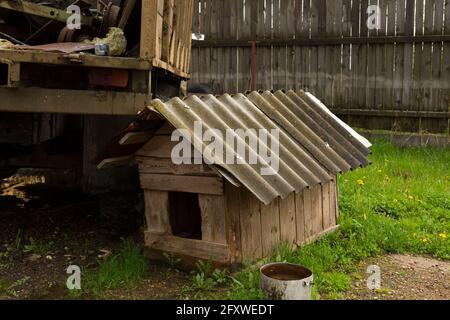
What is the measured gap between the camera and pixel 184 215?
14.0ft

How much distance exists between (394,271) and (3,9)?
3858 millimetres

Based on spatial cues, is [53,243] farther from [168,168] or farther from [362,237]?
[362,237]

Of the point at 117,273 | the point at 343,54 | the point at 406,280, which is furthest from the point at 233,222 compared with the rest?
the point at 343,54

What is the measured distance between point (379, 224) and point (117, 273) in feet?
8.09

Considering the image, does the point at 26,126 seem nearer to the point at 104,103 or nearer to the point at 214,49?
the point at 104,103

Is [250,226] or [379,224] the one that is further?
[379,224]

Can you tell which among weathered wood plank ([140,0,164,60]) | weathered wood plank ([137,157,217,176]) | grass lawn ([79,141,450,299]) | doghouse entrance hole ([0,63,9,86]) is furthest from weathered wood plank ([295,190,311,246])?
doghouse entrance hole ([0,63,9,86])

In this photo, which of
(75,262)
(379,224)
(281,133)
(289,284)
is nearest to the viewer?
(289,284)

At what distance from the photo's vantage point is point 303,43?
8.59 metres

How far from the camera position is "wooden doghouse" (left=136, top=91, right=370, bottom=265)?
345cm

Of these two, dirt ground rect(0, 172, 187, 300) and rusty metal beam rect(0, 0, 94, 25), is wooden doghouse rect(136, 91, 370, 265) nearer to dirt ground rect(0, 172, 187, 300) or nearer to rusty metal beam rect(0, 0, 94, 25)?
dirt ground rect(0, 172, 187, 300)

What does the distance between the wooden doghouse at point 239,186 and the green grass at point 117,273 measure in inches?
6.6

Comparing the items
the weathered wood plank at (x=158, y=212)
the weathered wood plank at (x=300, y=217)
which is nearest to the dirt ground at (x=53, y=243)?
the weathered wood plank at (x=158, y=212)

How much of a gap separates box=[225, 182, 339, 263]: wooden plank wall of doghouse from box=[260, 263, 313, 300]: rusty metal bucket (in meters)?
0.31
